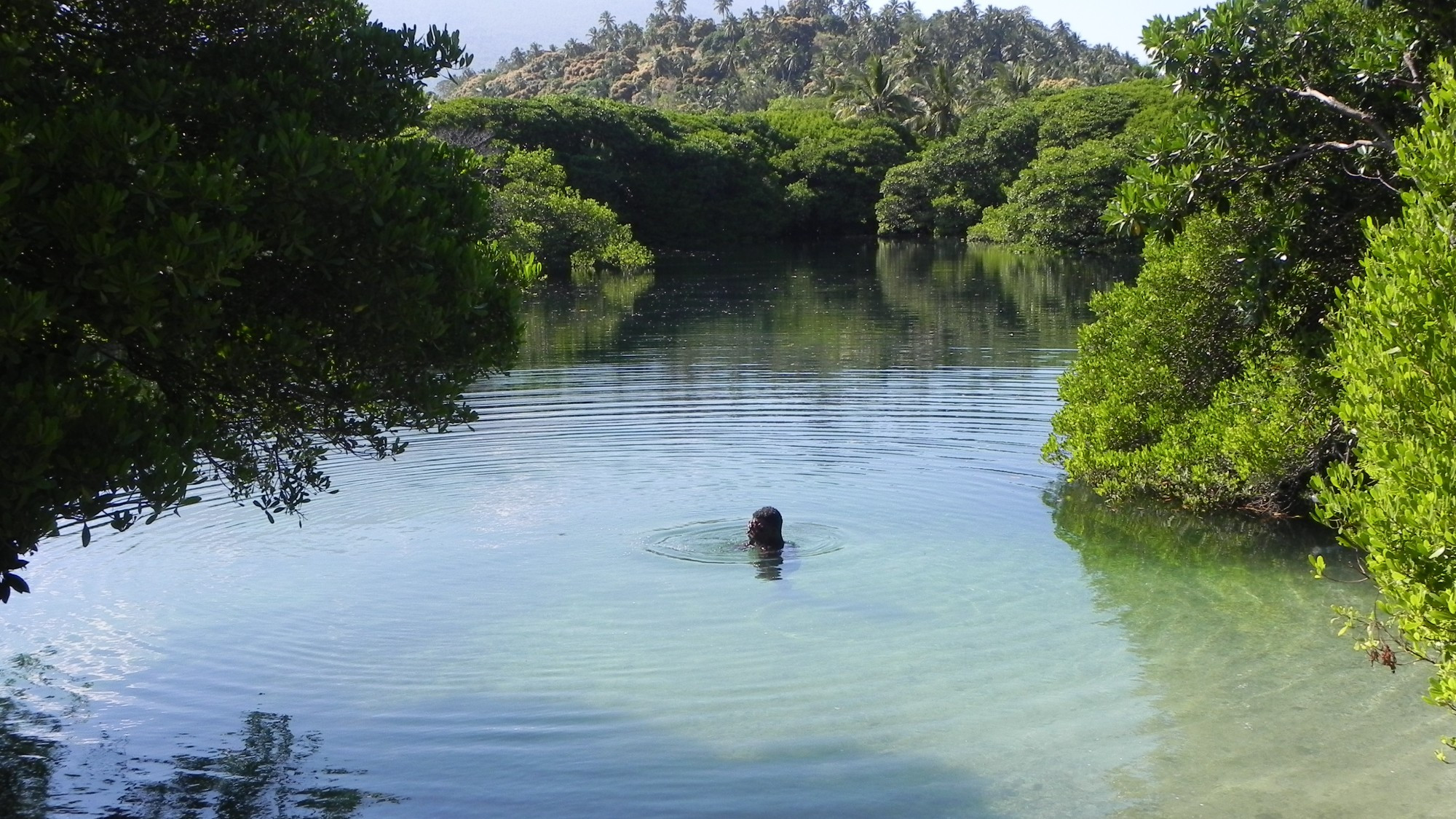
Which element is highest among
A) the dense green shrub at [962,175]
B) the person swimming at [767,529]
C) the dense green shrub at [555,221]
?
the dense green shrub at [962,175]

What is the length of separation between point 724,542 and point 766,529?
0.98 m

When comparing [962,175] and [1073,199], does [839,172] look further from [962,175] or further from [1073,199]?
[1073,199]

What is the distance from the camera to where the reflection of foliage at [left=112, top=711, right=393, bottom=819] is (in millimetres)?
9078

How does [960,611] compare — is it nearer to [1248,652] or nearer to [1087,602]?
[1087,602]

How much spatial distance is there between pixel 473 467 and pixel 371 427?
11251mm

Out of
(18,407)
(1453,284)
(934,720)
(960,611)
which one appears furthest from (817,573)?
(18,407)

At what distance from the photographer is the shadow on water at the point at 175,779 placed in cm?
910

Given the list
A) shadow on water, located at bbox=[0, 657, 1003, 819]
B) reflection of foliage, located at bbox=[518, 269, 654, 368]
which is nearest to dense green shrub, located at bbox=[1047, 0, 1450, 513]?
shadow on water, located at bbox=[0, 657, 1003, 819]

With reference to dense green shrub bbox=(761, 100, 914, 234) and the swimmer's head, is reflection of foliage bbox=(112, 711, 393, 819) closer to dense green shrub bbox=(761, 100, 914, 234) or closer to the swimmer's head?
the swimmer's head

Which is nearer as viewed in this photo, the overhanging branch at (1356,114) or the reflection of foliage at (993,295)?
the overhanging branch at (1356,114)

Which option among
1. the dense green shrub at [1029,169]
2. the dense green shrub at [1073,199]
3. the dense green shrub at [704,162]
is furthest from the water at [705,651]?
the dense green shrub at [704,162]

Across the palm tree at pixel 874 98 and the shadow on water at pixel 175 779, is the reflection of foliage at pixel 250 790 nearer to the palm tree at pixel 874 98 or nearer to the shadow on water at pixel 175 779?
the shadow on water at pixel 175 779

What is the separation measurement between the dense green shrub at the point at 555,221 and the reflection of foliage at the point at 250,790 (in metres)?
48.9

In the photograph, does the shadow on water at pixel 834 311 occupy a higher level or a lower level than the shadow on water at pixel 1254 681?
higher
